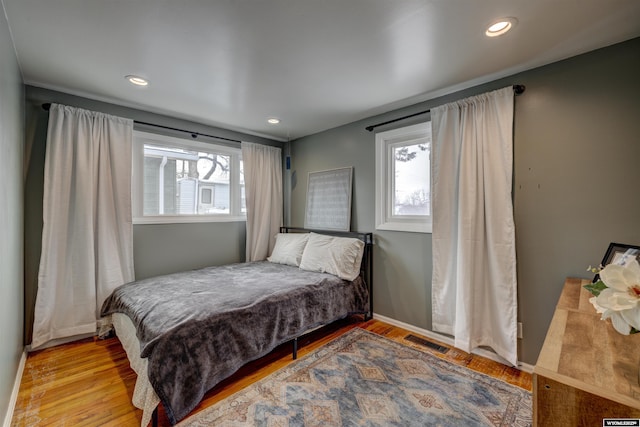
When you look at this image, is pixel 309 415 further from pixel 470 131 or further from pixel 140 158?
pixel 140 158

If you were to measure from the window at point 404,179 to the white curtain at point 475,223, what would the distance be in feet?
0.82

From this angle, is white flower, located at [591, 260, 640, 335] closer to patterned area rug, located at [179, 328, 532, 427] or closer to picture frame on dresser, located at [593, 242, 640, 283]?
picture frame on dresser, located at [593, 242, 640, 283]

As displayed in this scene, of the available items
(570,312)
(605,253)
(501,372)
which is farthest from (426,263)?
(570,312)

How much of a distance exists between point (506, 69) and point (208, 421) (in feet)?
10.3

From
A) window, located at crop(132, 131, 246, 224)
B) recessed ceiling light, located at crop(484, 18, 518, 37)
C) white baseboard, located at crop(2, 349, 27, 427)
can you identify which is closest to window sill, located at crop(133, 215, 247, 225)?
window, located at crop(132, 131, 246, 224)

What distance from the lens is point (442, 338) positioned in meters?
2.63

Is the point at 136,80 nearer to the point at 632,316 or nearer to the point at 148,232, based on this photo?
→ the point at 148,232

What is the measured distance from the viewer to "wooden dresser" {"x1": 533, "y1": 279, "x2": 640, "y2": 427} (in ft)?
2.41

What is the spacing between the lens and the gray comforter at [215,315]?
1.64 meters

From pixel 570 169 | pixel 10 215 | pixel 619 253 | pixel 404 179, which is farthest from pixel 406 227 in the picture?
pixel 10 215

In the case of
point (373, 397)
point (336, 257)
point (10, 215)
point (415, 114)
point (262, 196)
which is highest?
point (415, 114)

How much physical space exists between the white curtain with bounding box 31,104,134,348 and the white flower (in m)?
3.38

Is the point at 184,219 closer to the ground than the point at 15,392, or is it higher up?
higher up

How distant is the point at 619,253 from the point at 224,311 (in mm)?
2504
